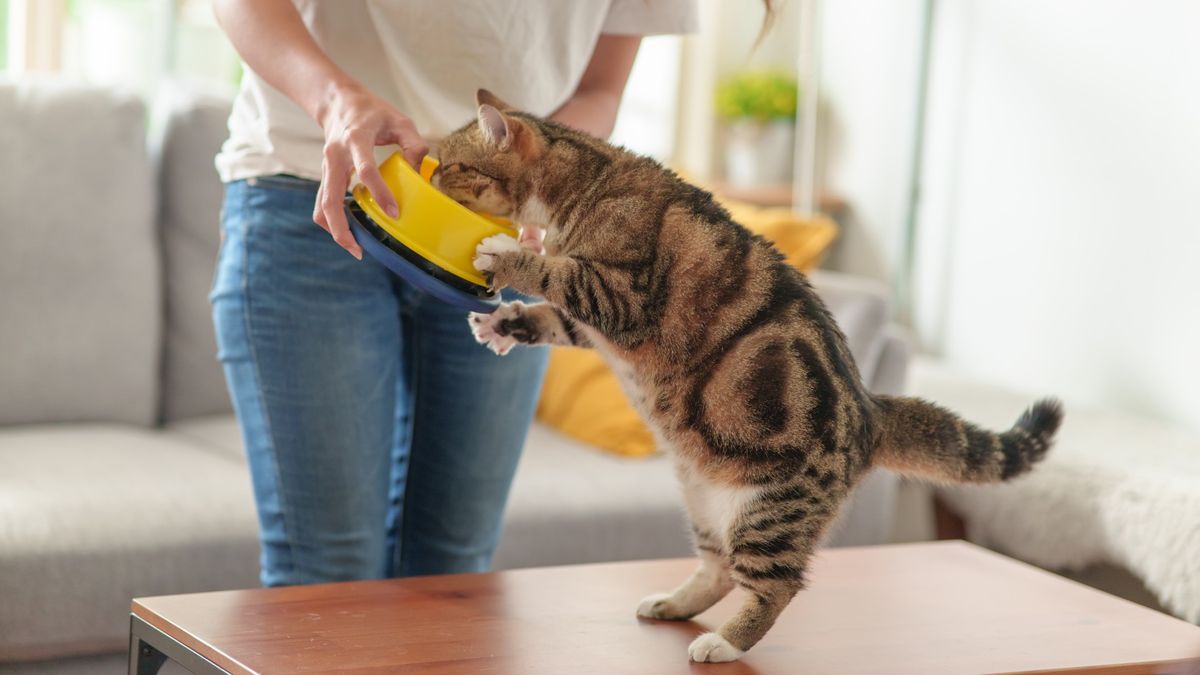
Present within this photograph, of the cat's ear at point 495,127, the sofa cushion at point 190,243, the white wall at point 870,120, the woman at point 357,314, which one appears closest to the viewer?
the cat's ear at point 495,127

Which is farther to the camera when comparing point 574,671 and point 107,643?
point 107,643

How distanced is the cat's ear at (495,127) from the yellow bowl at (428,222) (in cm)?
10

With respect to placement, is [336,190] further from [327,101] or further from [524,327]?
[524,327]

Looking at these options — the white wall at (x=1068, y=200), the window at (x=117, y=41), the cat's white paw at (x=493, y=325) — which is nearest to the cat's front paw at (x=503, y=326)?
the cat's white paw at (x=493, y=325)

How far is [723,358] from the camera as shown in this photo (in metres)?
1.11

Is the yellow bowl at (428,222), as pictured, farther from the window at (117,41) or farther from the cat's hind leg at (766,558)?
the window at (117,41)

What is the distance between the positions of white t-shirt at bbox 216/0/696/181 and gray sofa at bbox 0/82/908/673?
802 mm

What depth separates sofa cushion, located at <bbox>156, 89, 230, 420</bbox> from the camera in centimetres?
253

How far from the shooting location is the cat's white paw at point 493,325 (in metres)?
1.12

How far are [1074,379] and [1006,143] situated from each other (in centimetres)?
55

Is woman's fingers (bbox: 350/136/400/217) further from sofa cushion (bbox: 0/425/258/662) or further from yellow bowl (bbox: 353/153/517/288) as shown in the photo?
sofa cushion (bbox: 0/425/258/662)

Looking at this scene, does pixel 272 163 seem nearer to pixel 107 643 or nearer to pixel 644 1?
pixel 644 1

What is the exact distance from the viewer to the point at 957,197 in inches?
121

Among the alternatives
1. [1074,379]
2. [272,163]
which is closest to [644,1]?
[272,163]
